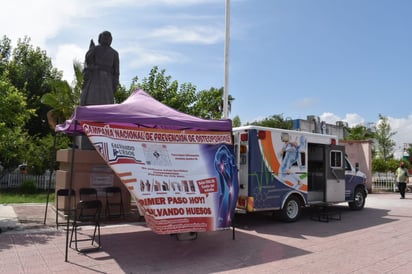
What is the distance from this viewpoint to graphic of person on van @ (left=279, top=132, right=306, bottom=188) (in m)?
10.2

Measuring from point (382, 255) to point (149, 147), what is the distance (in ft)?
16.2

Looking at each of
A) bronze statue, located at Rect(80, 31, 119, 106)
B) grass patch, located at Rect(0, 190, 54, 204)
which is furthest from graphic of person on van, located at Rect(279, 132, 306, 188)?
grass patch, located at Rect(0, 190, 54, 204)

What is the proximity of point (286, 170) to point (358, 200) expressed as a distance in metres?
4.95

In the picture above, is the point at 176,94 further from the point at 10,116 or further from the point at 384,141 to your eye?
the point at 384,141

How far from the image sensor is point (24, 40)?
91.9 ft

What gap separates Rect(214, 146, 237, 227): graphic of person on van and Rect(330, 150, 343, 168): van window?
17.7ft

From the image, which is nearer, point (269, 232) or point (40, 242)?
point (40, 242)

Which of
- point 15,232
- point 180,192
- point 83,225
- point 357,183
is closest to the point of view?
point 180,192

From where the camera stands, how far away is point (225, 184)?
7.38 meters

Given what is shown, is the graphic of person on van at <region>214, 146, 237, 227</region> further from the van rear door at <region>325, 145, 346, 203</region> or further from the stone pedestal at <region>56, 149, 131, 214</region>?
the van rear door at <region>325, 145, 346, 203</region>

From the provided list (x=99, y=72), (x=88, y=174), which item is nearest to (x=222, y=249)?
(x=88, y=174)

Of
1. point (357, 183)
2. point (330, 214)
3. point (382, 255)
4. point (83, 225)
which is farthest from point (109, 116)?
point (357, 183)

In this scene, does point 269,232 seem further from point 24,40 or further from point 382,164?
point 24,40

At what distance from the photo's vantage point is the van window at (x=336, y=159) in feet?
38.6
